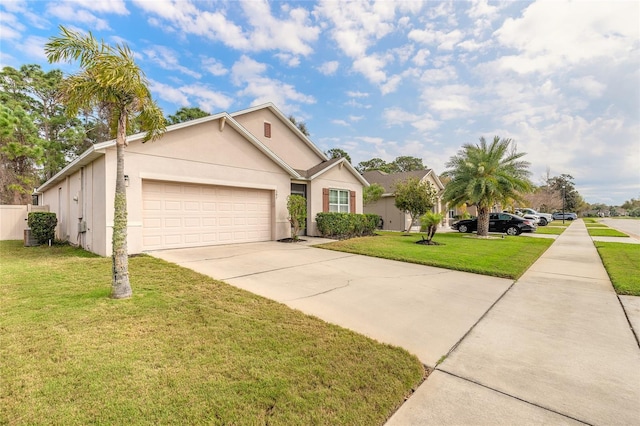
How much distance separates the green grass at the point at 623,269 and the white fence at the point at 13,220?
81.2ft

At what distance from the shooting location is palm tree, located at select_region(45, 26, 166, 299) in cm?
455

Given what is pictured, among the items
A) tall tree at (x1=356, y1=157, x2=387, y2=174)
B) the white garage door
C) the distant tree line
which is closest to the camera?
the white garage door

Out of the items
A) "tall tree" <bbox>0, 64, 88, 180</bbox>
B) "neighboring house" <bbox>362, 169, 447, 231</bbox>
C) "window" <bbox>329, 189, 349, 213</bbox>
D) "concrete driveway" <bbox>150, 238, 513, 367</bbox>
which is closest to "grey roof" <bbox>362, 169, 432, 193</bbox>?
"neighboring house" <bbox>362, 169, 447, 231</bbox>

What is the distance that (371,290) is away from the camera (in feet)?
18.8

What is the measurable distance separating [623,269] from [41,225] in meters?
20.7

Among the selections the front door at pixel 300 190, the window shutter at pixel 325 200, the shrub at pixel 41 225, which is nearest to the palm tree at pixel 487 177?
the window shutter at pixel 325 200

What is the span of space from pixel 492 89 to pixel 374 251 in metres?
11.4

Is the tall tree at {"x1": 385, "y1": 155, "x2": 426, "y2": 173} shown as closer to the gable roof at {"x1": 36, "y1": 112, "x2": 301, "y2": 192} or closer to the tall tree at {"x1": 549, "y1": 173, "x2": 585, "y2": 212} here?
the tall tree at {"x1": 549, "y1": 173, "x2": 585, "y2": 212}

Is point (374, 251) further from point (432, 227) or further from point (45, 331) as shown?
point (45, 331)

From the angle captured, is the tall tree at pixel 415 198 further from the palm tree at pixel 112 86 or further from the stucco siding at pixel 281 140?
the palm tree at pixel 112 86

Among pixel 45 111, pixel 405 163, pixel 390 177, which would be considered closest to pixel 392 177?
pixel 390 177

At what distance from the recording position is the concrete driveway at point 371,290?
3893mm

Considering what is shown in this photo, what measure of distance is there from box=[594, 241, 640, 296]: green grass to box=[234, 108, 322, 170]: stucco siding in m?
14.0

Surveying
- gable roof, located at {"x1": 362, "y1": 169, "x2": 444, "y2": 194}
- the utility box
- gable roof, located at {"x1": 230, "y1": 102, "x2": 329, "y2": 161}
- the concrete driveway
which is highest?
gable roof, located at {"x1": 230, "y1": 102, "x2": 329, "y2": 161}
